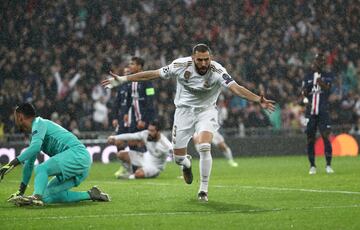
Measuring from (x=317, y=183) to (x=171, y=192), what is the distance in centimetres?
278

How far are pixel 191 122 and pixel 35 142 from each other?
2493mm

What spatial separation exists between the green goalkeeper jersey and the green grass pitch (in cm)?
76

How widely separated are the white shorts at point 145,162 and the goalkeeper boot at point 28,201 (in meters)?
6.55

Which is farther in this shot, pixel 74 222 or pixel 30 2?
pixel 30 2

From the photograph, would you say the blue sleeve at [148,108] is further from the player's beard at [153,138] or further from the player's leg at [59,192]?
the player's leg at [59,192]

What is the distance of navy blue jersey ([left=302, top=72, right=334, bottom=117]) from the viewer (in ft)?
59.1

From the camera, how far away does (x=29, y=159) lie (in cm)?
1133

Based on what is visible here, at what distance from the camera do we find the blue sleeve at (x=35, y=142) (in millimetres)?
11117

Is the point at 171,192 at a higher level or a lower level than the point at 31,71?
lower

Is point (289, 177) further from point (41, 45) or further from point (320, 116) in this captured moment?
point (41, 45)

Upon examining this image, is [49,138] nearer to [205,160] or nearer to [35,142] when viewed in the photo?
[35,142]

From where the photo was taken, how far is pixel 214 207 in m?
11.1

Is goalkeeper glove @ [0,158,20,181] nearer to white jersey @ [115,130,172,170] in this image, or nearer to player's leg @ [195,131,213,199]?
player's leg @ [195,131,213,199]

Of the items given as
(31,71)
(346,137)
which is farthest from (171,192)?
(346,137)
